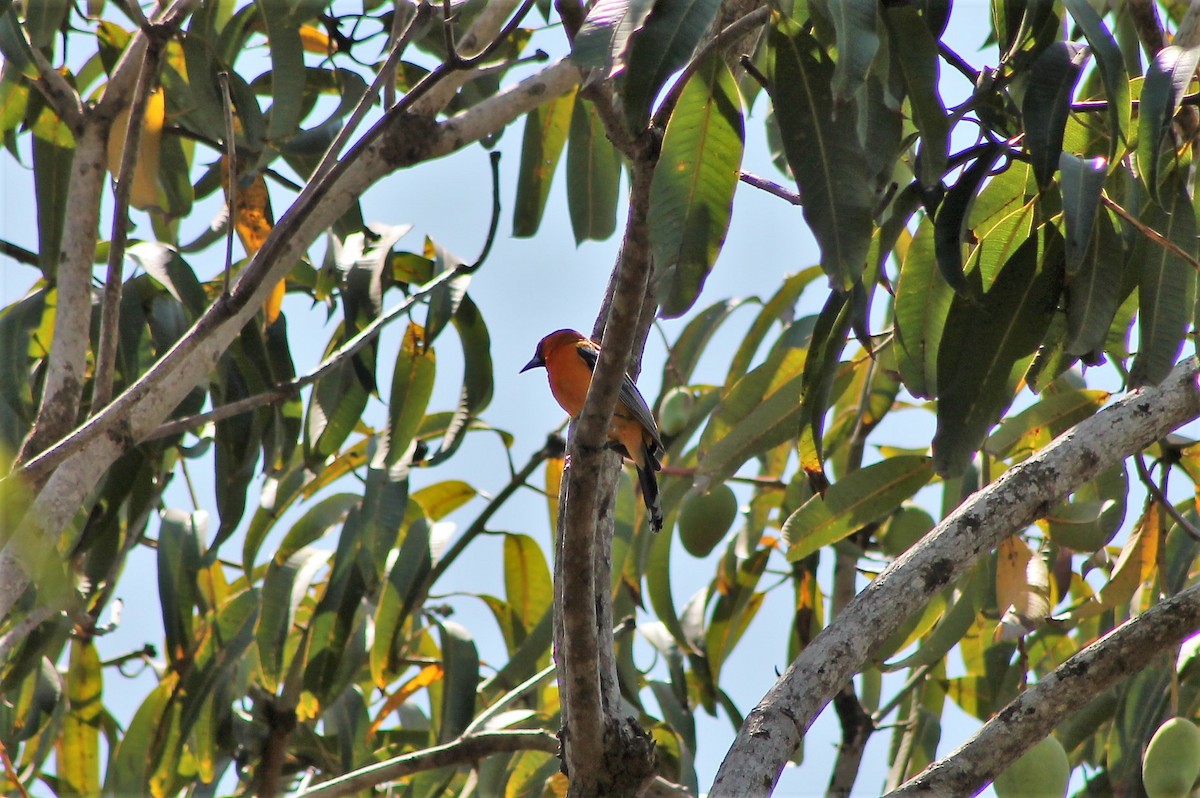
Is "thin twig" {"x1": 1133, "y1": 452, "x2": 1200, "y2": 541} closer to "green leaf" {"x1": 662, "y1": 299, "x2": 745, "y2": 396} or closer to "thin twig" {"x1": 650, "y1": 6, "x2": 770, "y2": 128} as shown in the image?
"thin twig" {"x1": 650, "y1": 6, "x2": 770, "y2": 128}

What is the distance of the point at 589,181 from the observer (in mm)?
3652

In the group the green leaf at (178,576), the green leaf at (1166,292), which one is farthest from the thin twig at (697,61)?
the green leaf at (178,576)

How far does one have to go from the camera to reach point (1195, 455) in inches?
116

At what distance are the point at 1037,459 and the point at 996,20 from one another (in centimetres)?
83

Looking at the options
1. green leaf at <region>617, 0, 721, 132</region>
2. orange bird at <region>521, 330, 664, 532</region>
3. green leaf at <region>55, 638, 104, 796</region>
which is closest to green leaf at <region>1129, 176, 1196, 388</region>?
orange bird at <region>521, 330, 664, 532</region>

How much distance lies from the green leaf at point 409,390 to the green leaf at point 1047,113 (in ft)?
6.22

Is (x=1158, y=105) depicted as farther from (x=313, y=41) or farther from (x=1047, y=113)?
(x=313, y=41)

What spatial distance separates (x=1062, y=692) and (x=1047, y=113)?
37.2 inches

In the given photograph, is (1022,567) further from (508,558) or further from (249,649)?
(249,649)

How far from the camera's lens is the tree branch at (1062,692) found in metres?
1.98

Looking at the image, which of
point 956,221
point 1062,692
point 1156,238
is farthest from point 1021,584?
point 956,221

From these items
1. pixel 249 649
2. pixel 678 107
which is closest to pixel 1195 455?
pixel 678 107

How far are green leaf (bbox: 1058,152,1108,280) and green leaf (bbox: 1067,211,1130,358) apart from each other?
18cm

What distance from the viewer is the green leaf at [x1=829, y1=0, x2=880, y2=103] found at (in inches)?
56.9
